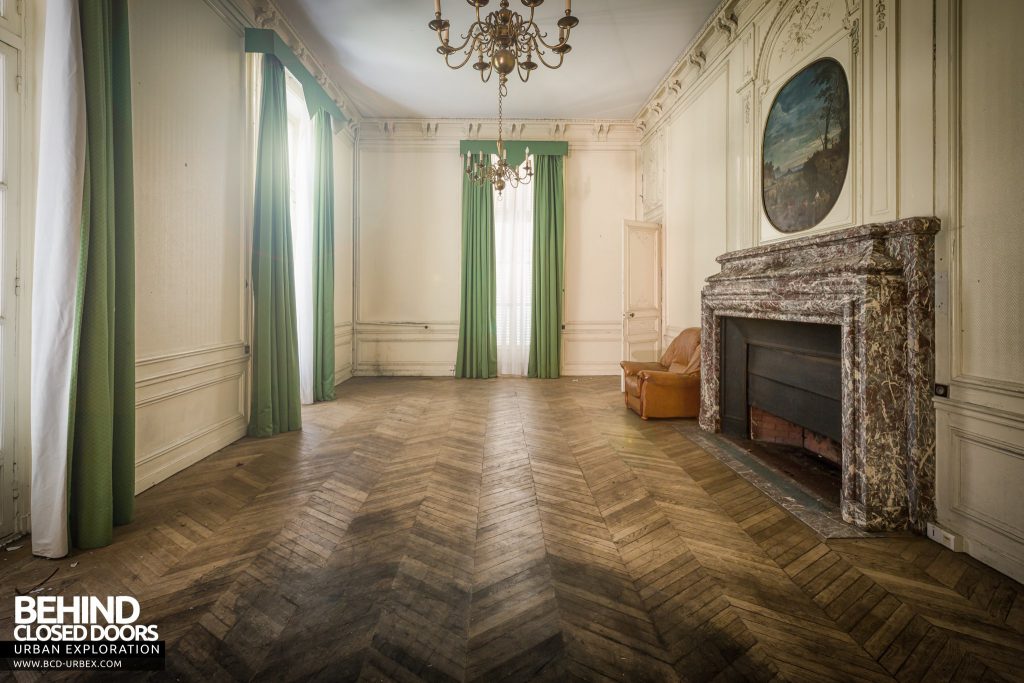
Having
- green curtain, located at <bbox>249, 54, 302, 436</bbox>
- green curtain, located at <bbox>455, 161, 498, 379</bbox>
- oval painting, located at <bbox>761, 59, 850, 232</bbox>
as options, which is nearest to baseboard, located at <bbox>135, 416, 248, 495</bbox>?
green curtain, located at <bbox>249, 54, 302, 436</bbox>

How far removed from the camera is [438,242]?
21.7 feet

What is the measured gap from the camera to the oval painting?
8.98 ft

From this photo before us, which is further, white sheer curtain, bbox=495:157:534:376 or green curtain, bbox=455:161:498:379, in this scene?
white sheer curtain, bbox=495:157:534:376

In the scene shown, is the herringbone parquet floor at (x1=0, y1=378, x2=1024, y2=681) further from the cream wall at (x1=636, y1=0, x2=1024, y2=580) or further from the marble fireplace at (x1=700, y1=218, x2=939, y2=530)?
the cream wall at (x1=636, y1=0, x2=1024, y2=580)

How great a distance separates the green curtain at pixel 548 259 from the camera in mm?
6473

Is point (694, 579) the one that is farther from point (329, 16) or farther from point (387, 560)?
point (329, 16)

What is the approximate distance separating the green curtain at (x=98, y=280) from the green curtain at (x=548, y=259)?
490cm

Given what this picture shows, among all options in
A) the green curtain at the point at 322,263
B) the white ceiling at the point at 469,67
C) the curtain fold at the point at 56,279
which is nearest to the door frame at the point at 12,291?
the curtain fold at the point at 56,279

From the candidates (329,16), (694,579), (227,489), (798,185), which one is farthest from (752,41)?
(227,489)

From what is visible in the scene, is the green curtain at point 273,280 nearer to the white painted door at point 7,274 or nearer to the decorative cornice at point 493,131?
the white painted door at point 7,274

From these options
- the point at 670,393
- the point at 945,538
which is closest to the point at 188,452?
the point at 670,393

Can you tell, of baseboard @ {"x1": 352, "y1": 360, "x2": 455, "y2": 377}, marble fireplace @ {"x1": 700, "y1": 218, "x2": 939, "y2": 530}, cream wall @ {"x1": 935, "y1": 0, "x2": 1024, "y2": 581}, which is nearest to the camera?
cream wall @ {"x1": 935, "y1": 0, "x2": 1024, "y2": 581}

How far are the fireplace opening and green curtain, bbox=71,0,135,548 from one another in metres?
3.63

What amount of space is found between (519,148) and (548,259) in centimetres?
167
